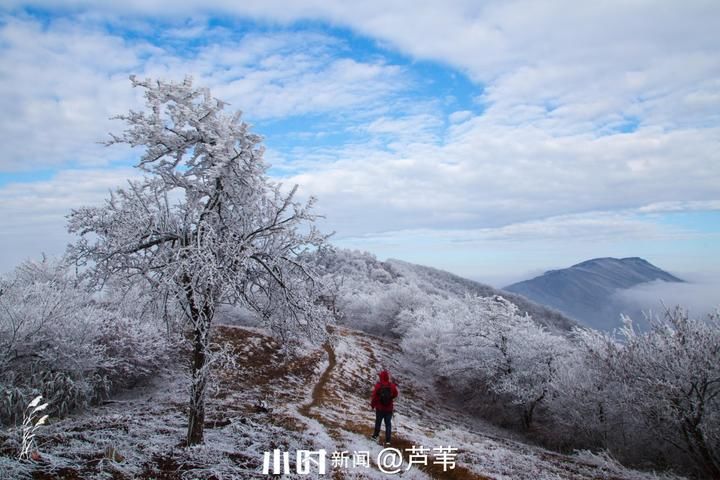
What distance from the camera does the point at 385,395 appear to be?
52.4 ft

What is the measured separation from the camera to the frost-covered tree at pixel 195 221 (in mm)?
10461

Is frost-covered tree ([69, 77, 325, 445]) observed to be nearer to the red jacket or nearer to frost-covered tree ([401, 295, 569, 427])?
the red jacket

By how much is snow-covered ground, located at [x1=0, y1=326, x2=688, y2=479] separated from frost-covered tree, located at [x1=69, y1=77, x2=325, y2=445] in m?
1.68

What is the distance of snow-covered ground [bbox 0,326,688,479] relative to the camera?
10414 mm

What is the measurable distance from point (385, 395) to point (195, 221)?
9634 mm

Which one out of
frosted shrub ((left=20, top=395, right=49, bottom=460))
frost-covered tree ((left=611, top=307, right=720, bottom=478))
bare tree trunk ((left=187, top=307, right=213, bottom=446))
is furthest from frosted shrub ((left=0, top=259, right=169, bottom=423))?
frost-covered tree ((left=611, top=307, right=720, bottom=478))

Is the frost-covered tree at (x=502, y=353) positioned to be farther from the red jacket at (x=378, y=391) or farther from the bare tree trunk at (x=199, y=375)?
the bare tree trunk at (x=199, y=375)

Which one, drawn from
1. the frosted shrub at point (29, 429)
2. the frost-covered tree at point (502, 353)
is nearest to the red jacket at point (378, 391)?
the frosted shrub at point (29, 429)

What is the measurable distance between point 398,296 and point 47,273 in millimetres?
51219

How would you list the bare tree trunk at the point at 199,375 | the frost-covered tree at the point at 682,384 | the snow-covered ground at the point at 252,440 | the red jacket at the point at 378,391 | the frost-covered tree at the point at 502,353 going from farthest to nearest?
1. the frost-covered tree at the point at 502,353
2. the frost-covered tree at the point at 682,384
3. the red jacket at the point at 378,391
4. the bare tree trunk at the point at 199,375
5. the snow-covered ground at the point at 252,440

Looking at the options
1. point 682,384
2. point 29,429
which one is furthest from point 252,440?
point 682,384

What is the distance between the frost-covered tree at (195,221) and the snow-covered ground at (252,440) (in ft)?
5.51

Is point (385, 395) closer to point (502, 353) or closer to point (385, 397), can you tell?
point (385, 397)

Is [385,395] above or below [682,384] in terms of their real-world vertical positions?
above
